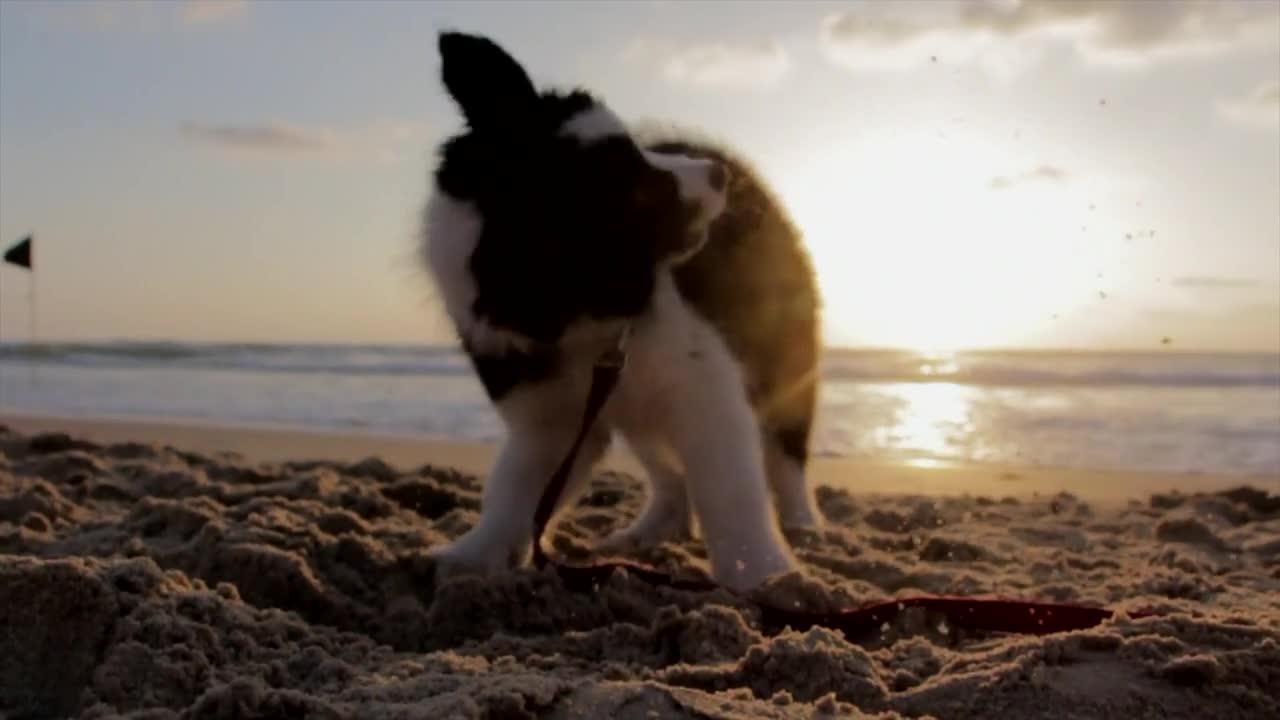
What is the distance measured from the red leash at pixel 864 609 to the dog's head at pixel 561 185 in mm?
189

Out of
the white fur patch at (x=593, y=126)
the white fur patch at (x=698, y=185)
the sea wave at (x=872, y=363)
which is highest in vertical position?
the white fur patch at (x=593, y=126)

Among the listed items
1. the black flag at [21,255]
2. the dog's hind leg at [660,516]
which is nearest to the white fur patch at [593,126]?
the dog's hind leg at [660,516]

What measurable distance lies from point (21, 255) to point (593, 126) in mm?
5228

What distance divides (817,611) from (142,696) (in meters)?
1.52

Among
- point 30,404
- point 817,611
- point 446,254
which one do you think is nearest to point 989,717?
point 817,611

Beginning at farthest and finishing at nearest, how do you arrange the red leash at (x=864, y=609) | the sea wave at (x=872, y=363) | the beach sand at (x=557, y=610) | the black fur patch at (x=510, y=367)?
the sea wave at (x=872, y=363) < the black fur patch at (x=510, y=367) < the red leash at (x=864, y=609) < the beach sand at (x=557, y=610)

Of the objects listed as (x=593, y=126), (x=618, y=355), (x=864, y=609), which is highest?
(x=593, y=126)

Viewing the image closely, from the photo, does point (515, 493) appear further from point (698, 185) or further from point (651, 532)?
point (698, 185)

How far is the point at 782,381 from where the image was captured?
4238 millimetres

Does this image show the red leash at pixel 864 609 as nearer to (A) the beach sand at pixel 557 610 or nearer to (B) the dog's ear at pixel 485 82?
(A) the beach sand at pixel 557 610

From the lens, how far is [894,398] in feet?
43.3

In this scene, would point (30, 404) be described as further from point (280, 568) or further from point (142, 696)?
point (142, 696)

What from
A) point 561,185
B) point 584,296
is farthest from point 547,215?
point 584,296

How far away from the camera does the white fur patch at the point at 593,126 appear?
3.10 meters
